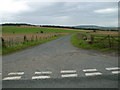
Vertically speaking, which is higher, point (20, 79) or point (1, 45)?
point (1, 45)

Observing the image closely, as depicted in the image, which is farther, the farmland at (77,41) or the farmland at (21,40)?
the farmland at (21,40)

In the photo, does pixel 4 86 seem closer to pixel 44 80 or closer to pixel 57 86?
pixel 44 80

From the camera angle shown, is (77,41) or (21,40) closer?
(77,41)

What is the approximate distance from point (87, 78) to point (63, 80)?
0.99 m

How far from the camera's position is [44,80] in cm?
502

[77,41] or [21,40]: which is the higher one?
[21,40]

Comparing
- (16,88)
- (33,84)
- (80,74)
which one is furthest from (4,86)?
(80,74)

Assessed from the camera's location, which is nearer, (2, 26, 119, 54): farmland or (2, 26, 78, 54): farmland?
(2, 26, 119, 54): farmland

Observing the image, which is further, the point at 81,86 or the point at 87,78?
the point at 87,78

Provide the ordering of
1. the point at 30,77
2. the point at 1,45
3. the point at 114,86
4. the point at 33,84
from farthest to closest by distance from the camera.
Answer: the point at 1,45
the point at 30,77
the point at 33,84
the point at 114,86

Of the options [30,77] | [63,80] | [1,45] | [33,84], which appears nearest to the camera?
[33,84]

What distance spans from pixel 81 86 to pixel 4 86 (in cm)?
277

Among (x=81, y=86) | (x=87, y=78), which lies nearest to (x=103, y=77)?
(x=87, y=78)

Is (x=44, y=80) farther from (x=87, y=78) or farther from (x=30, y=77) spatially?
(x=87, y=78)
